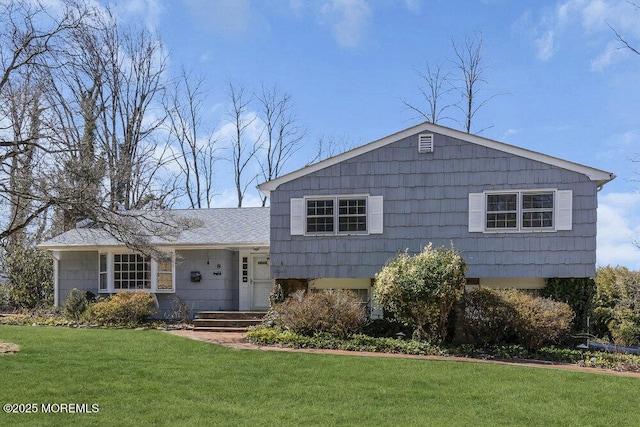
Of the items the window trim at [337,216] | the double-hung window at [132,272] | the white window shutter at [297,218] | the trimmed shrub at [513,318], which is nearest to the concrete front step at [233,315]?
the double-hung window at [132,272]

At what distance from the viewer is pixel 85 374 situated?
28.5 ft

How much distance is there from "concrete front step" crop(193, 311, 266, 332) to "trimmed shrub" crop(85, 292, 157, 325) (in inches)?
66.5

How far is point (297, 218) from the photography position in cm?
1518

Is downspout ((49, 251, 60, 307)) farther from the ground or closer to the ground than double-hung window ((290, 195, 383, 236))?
closer to the ground

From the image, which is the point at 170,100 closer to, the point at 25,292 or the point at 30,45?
the point at 25,292

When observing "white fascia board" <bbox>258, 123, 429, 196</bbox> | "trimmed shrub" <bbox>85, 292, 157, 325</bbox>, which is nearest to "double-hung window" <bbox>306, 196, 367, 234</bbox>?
"white fascia board" <bbox>258, 123, 429, 196</bbox>

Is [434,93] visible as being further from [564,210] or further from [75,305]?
[75,305]

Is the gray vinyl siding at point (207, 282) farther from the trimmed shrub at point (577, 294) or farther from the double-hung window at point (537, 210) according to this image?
the trimmed shrub at point (577, 294)

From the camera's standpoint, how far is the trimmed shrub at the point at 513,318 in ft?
38.9

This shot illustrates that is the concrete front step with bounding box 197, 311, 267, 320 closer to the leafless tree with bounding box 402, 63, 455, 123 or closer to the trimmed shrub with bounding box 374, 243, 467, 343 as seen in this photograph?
the trimmed shrub with bounding box 374, 243, 467, 343

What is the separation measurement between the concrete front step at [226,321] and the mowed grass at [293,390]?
3.99 meters

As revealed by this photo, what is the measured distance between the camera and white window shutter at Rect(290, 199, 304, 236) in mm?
15150

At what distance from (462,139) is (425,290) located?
14.9 ft

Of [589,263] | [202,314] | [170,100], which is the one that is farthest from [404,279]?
[170,100]
